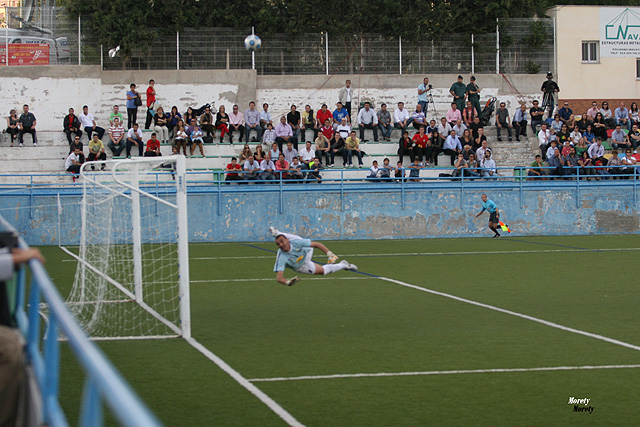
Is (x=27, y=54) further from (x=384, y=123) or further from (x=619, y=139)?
(x=619, y=139)

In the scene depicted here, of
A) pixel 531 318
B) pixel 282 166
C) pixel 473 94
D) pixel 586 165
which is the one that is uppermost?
pixel 473 94

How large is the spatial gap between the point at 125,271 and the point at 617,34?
32.3m

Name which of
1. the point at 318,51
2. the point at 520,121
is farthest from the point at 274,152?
the point at 520,121

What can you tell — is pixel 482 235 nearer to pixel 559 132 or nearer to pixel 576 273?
pixel 559 132

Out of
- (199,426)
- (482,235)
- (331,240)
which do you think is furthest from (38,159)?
(199,426)

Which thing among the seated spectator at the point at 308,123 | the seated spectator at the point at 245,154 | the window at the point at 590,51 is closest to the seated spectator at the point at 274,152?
the seated spectator at the point at 245,154

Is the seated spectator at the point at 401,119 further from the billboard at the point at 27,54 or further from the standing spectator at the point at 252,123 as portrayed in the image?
the billboard at the point at 27,54

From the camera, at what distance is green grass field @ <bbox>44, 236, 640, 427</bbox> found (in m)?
6.89

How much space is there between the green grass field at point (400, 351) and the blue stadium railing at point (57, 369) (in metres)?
2.91

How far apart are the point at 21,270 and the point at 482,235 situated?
24.3 meters

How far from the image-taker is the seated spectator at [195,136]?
28.8 metres

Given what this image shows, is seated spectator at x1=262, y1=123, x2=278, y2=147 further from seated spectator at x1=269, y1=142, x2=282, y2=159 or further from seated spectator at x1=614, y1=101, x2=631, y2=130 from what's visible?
seated spectator at x1=614, y1=101, x2=631, y2=130

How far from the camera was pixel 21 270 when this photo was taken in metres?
4.17

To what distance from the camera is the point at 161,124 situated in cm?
2942
